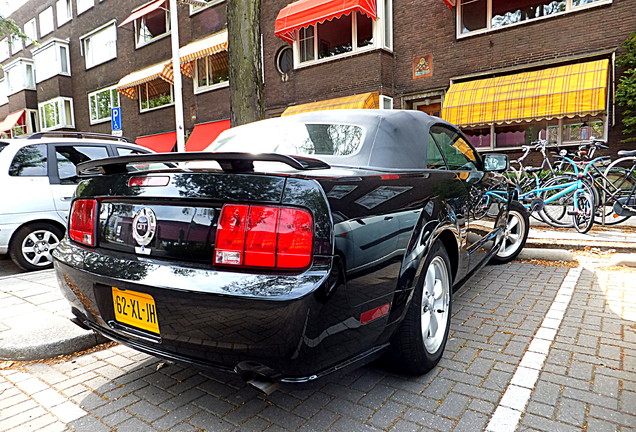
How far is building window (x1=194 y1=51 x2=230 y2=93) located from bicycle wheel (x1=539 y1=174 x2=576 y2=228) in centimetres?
1266

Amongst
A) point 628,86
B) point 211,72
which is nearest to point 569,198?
point 628,86

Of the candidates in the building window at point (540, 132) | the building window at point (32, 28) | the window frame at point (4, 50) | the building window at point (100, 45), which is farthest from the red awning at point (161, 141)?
Result: the window frame at point (4, 50)

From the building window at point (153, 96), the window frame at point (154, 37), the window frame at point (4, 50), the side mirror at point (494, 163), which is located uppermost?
the window frame at point (4, 50)

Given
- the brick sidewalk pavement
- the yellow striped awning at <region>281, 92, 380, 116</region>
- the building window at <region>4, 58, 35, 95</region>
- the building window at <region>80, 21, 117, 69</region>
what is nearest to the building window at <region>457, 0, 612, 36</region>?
the yellow striped awning at <region>281, 92, 380, 116</region>

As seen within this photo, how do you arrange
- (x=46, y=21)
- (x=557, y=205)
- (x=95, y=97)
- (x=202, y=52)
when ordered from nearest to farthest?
(x=557, y=205), (x=202, y=52), (x=95, y=97), (x=46, y=21)

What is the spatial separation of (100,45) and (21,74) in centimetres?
967

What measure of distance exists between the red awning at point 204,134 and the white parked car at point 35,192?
36.0 ft

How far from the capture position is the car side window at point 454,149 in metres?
3.21

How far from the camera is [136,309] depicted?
196 cm

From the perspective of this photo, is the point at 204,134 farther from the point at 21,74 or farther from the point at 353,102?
the point at 21,74

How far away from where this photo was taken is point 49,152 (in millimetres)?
5336

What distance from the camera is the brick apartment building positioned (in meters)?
9.66

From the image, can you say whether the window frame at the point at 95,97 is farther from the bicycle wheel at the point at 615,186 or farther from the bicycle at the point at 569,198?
the bicycle wheel at the point at 615,186

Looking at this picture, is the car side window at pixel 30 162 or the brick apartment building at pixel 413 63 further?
the brick apartment building at pixel 413 63
